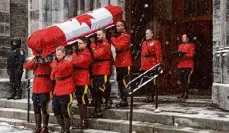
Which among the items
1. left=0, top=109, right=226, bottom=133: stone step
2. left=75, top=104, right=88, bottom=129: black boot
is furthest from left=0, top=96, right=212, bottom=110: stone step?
left=75, top=104, right=88, bottom=129: black boot

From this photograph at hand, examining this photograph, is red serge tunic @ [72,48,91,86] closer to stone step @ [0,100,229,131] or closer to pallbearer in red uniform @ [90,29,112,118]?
pallbearer in red uniform @ [90,29,112,118]

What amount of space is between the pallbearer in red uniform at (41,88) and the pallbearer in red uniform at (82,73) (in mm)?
548

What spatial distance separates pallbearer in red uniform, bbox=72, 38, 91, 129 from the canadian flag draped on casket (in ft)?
1.24

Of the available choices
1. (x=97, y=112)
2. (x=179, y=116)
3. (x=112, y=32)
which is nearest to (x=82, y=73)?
(x=97, y=112)

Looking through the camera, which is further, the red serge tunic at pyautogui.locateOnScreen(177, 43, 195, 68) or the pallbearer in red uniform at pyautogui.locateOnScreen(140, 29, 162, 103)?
the red serge tunic at pyautogui.locateOnScreen(177, 43, 195, 68)

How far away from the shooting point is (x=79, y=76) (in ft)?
25.5

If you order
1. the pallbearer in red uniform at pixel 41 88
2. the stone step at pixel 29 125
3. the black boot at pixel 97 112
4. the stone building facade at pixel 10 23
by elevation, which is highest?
the stone building facade at pixel 10 23

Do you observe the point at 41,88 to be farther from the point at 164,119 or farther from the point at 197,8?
the point at 197,8

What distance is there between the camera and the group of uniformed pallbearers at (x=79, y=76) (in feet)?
24.0

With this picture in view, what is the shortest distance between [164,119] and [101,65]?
5.54 ft

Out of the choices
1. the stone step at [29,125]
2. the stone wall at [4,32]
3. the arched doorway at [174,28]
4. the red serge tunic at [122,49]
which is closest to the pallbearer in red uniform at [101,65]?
the red serge tunic at [122,49]

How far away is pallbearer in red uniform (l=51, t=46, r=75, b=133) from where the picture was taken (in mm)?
7262

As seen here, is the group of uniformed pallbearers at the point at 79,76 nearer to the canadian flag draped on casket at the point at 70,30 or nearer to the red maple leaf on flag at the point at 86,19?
the canadian flag draped on casket at the point at 70,30

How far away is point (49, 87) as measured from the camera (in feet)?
25.8
